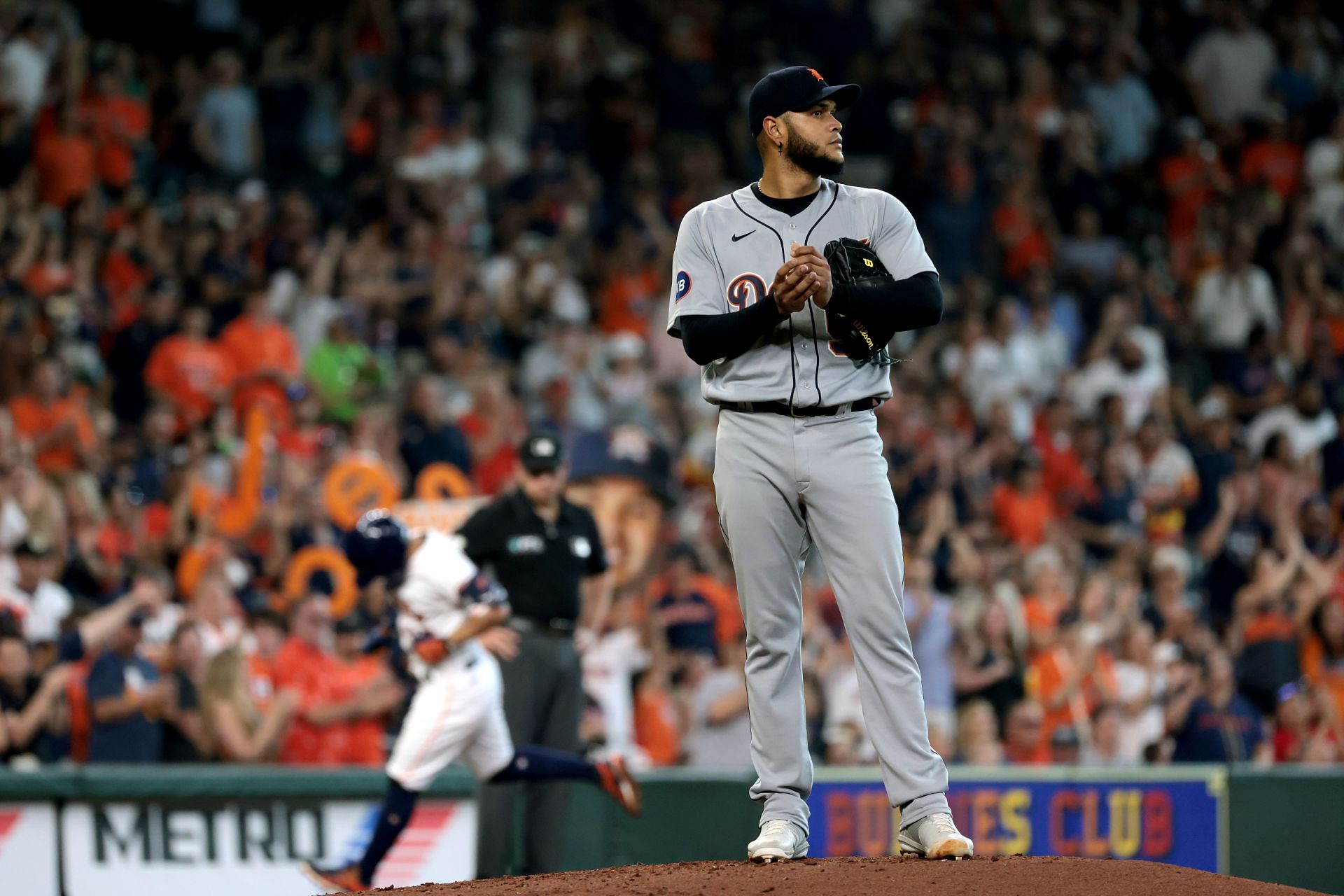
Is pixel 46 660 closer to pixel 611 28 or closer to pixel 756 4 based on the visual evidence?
pixel 611 28

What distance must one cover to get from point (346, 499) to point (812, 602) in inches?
114

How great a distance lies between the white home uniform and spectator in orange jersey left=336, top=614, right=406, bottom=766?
5.58 feet

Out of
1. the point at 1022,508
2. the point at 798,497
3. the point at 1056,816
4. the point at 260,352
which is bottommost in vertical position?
the point at 1056,816

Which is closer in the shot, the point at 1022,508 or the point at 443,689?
the point at 443,689

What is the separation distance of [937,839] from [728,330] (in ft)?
4.72

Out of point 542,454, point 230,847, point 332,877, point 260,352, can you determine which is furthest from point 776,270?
point 260,352

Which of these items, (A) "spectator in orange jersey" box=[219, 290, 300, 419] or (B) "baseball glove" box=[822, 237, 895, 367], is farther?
(A) "spectator in orange jersey" box=[219, 290, 300, 419]

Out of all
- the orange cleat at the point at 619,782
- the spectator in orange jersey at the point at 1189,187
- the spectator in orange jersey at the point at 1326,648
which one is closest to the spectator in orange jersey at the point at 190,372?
the orange cleat at the point at 619,782

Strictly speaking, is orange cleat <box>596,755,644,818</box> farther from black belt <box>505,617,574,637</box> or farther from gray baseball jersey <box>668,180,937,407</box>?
gray baseball jersey <box>668,180,937,407</box>

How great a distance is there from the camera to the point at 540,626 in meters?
7.83

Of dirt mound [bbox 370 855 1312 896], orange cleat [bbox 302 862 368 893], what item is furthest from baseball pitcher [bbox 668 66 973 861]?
orange cleat [bbox 302 862 368 893]

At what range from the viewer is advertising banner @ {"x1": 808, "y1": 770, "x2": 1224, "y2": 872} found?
8.56 metres

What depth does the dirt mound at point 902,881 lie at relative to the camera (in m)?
4.22

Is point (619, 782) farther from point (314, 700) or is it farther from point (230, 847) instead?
point (314, 700)
